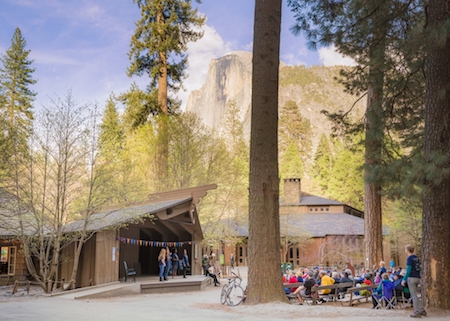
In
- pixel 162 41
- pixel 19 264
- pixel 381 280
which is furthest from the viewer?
pixel 162 41

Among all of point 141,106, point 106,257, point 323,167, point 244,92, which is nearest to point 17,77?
point 141,106

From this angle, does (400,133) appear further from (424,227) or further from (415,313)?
(415,313)

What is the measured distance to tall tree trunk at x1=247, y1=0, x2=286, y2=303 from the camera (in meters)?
10.4

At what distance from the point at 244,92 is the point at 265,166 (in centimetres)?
12932

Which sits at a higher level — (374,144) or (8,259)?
(374,144)

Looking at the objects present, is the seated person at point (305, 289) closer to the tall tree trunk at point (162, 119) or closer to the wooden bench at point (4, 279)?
the wooden bench at point (4, 279)

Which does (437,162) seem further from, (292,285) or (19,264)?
(19,264)

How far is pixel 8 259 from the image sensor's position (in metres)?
19.8

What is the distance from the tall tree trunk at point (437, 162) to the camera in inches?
367

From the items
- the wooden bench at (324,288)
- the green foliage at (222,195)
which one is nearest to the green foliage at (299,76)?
the green foliage at (222,195)

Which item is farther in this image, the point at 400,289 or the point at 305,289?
the point at 305,289

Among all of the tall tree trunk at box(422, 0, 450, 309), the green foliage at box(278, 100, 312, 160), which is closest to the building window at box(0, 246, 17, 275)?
the tall tree trunk at box(422, 0, 450, 309)

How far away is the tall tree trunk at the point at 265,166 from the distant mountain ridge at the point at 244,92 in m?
123

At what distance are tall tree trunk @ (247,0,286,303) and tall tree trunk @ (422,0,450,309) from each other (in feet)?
10.3
